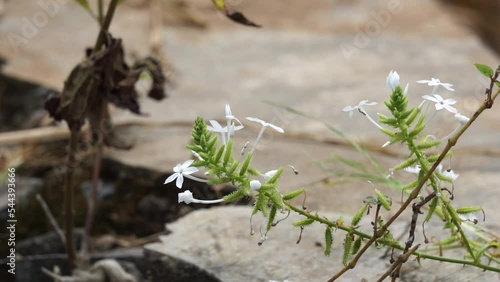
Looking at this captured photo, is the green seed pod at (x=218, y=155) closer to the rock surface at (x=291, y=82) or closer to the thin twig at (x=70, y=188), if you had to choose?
the rock surface at (x=291, y=82)

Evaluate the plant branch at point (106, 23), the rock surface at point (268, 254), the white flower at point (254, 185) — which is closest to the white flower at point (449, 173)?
the rock surface at point (268, 254)

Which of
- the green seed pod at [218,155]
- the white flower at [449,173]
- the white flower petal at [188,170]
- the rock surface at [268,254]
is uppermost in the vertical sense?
the green seed pod at [218,155]

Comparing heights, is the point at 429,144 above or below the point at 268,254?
above

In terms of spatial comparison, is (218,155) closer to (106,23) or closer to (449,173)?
(449,173)

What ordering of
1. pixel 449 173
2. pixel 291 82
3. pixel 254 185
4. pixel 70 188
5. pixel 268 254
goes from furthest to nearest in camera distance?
1. pixel 291 82
2. pixel 70 188
3. pixel 268 254
4. pixel 449 173
5. pixel 254 185

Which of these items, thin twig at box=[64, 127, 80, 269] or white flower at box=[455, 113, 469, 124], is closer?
white flower at box=[455, 113, 469, 124]

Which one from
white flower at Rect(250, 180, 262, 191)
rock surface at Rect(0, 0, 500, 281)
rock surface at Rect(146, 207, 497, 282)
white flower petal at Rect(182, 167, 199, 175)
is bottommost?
rock surface at Rect(0, 0, 500, 281)

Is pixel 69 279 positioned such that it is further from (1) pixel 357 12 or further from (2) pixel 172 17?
(1) pixel 357 12

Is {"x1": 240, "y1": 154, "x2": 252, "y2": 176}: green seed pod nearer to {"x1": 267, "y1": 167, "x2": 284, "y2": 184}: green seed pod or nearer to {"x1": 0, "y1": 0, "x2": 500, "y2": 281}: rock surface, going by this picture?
{"x1": 267, "y1": 167, "x2": 284, "y2": 184}: green seed pod

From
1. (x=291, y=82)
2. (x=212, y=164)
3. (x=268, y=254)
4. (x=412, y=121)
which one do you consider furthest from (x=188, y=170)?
(x=291, y=82)

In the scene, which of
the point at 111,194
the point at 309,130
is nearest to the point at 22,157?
the point at 111,194

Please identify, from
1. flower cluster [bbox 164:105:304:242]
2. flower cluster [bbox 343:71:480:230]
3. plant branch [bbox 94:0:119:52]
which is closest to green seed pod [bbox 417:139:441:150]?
flower cluster [bbox 343:71:480:230]
